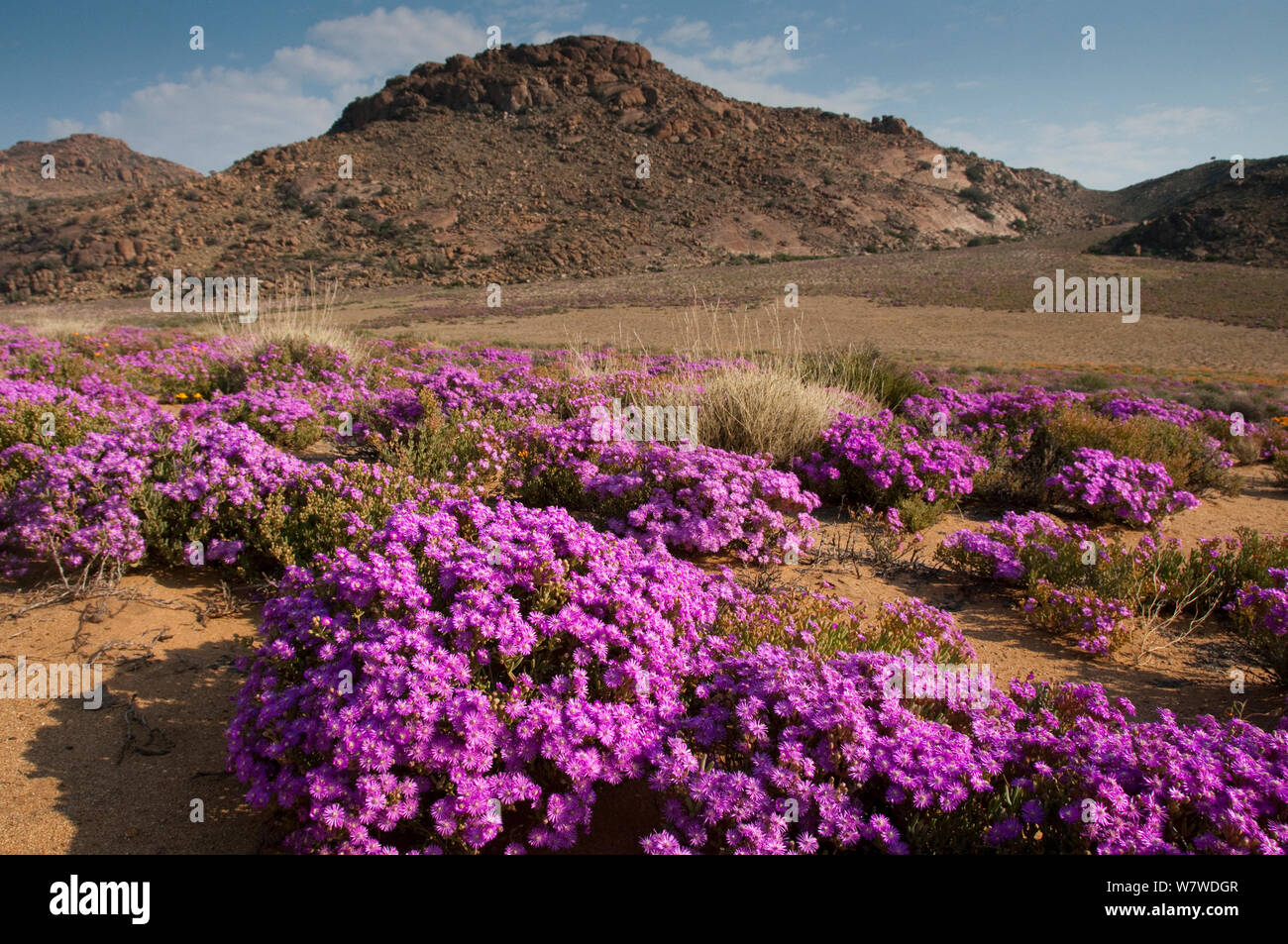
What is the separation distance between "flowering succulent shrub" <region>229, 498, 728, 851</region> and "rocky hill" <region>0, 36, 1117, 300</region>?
54962mm

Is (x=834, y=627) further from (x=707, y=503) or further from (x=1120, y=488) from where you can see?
(x=1120, y=488)

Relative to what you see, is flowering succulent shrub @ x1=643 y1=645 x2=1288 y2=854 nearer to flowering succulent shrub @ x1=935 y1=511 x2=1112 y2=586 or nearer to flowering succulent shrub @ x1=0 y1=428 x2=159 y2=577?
flowering succulent shrub @ x1=935 y1=511 x2=1112 y2=586

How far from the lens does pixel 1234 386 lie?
15.7 m

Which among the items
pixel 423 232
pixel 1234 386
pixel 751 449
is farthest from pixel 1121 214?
pixel 751 449

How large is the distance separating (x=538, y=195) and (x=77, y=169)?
116 meters

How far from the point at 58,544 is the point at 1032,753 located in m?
5.16

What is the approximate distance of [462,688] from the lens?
8.55 feet

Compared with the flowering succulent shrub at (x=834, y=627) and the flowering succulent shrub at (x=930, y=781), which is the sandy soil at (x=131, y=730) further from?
the flowering succulent shrub at (x=834, y=627)

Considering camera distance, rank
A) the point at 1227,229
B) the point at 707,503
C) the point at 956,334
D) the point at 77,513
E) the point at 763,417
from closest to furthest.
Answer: the point at 77,513, the point at 707,503, the point at 763,417, the point at 956,334, the point at 1227,229

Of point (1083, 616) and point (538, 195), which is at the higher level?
point (538, 195)

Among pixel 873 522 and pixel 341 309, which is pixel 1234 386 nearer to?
pixel 873 522

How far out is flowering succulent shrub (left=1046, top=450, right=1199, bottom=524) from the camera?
6.27 metres

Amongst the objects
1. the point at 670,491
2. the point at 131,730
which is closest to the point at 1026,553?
the point at 670,491

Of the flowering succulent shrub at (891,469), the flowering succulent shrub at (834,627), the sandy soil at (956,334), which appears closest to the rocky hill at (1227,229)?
the sandy soil at (956,334)
